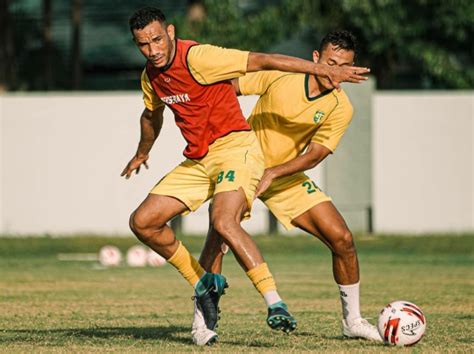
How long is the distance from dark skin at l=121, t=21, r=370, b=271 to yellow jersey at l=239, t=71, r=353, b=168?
801 mm

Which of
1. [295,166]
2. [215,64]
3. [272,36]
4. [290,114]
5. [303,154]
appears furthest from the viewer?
[272,36]

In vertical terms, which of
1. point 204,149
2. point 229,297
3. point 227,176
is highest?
point 204,149

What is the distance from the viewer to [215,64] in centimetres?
1025


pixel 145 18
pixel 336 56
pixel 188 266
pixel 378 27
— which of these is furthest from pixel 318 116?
pixel 378 27

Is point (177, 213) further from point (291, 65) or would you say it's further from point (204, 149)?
point (291, 65)

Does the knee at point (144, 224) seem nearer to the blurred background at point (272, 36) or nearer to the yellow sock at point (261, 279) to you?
the yellow sock at point (261, 279)

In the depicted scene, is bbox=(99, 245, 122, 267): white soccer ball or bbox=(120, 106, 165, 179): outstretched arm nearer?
bbox=(120, 106, 165, 179): outstretched arm

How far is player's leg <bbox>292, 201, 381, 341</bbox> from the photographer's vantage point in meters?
10.8

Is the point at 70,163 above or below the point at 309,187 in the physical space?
below

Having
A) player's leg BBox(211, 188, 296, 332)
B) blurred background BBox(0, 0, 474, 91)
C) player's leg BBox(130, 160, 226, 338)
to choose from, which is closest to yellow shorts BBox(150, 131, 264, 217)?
player's leg BBox(130, 160, 226, 338)

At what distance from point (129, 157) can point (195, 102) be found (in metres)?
16.4

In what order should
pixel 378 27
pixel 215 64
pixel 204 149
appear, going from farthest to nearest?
pixel 378 27
pixel 204 149
pixel 215 64

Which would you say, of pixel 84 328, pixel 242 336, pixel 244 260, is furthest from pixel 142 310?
pixel 244 260

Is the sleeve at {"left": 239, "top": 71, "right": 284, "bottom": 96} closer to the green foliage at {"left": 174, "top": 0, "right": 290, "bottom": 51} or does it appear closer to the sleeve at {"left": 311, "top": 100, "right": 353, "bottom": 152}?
the sleeve at {"left": 311, "top": 100, "right": 353, "bottom": 152}
